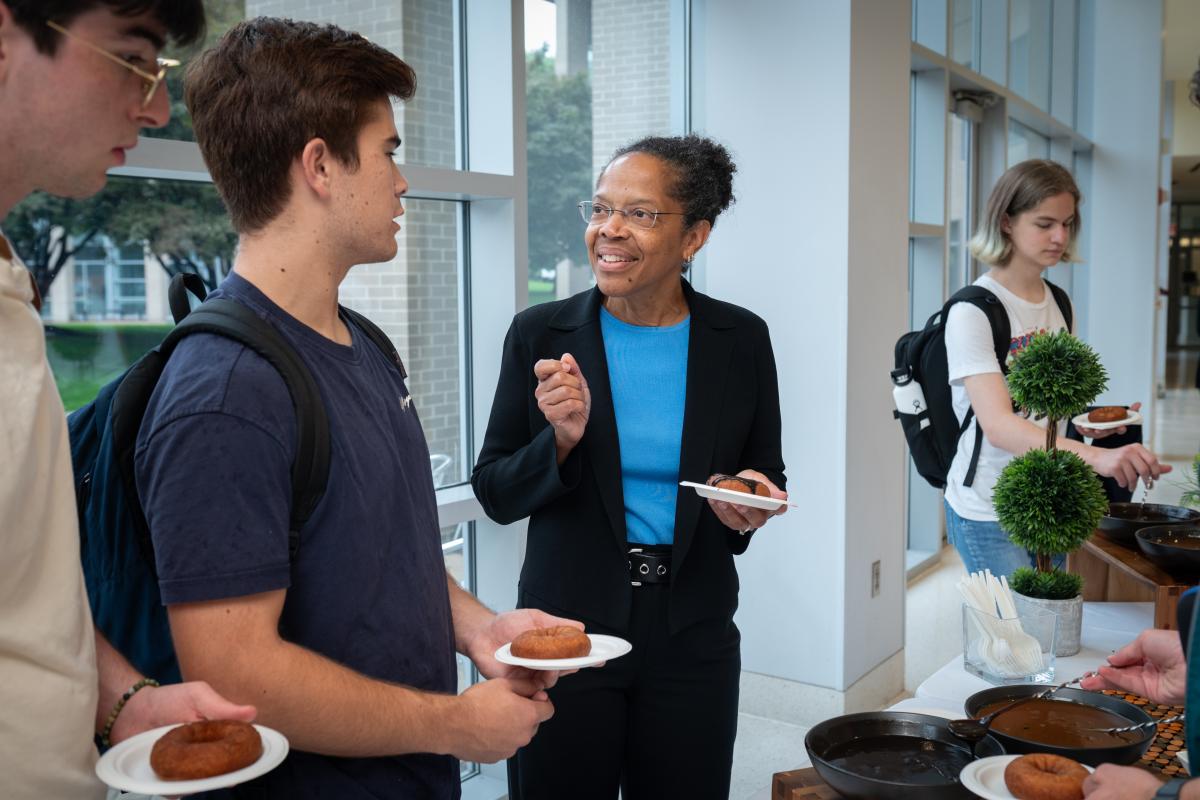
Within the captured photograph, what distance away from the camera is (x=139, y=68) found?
1028 mm

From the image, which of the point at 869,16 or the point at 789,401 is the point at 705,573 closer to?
the point at 789,401

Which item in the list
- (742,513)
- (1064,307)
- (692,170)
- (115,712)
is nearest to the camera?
(115,712)

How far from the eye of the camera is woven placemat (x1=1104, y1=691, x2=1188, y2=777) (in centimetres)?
146

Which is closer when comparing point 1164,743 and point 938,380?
point 1164,743

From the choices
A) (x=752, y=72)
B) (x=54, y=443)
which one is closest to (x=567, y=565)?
(x=54, y=443)

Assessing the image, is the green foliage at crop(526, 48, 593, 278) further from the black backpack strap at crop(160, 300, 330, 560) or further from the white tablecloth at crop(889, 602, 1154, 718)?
the black backpack strap at crop(160, 300, 330, 560)

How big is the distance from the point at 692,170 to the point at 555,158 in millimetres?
1394

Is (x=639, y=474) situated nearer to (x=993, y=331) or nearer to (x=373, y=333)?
(x=373, y=333)

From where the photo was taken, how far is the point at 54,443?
100 cm

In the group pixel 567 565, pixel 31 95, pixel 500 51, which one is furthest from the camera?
pixel 500 51

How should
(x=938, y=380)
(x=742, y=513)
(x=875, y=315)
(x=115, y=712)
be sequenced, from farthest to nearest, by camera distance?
(x=875, y=315) < (x=938, y=380) < (x=742, y=513) < (x=115, y=712)

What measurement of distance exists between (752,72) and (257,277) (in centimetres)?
305

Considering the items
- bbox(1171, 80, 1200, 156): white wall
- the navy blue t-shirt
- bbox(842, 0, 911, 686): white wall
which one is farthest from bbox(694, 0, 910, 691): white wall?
bbox(1171, 80, 1200, 156): white wall

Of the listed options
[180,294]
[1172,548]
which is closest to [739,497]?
[180,294]
